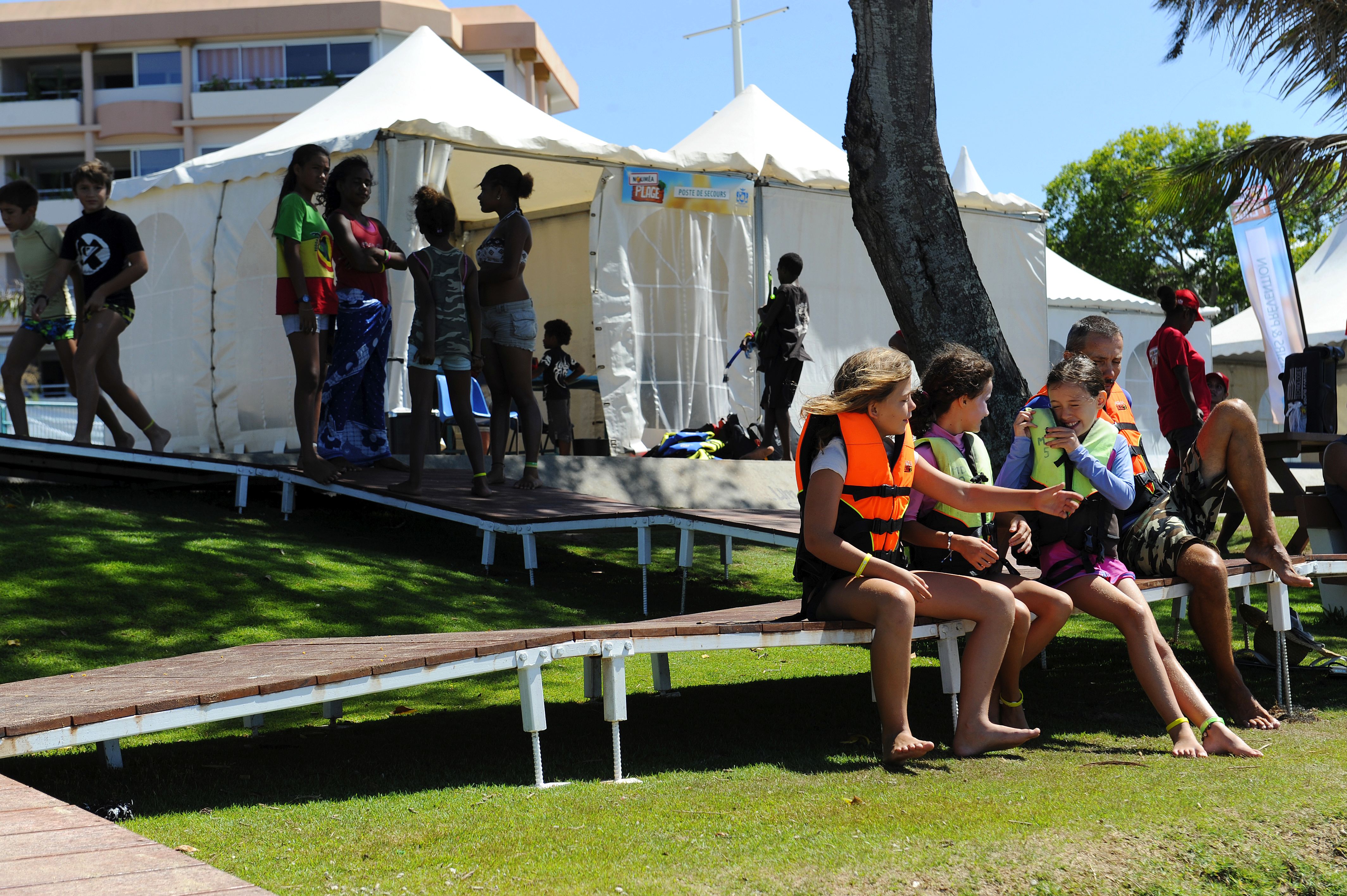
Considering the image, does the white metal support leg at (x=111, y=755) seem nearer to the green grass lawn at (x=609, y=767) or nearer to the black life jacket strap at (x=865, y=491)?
the green grass lawn at (x=609, y=767)

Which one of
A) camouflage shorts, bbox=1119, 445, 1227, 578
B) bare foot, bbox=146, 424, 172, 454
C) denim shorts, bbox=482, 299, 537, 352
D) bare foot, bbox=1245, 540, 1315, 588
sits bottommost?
bare foot, bbox=1245, 540, 1315, 588

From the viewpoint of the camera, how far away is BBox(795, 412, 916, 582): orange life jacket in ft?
14.1

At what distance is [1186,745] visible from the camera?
14.0 ft

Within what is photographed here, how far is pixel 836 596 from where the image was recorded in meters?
4.32

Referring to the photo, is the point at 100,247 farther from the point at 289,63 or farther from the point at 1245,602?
the point at 289,63

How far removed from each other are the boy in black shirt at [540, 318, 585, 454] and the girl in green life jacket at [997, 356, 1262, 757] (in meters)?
7.43

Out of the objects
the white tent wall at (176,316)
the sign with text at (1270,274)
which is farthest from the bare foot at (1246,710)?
the sign with text at (1270,274)

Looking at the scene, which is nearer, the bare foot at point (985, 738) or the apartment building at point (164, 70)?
the bare foot at point (985, 738)

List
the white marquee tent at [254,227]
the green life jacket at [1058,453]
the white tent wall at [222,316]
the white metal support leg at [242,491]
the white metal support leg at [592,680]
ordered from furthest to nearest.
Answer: the white tent wall at [222,316] < the white marquee tent at [254,227] < the white metal support leg at [242,491] < the white metal support leg at [592,680] < the green life jacket at [1058,453]

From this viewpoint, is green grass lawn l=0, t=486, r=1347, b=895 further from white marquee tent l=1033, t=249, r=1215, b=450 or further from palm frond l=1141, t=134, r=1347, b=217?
white marquee tent l=1033, t=249, r=1215, b=450

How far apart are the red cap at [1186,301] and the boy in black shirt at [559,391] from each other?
215 inches

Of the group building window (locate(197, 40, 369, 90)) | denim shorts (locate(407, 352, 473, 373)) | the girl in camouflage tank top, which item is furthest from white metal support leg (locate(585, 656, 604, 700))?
building window (locate(197, 40, 369, 90))

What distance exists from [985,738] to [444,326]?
4891 millimetres

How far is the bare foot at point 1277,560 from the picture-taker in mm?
5117
